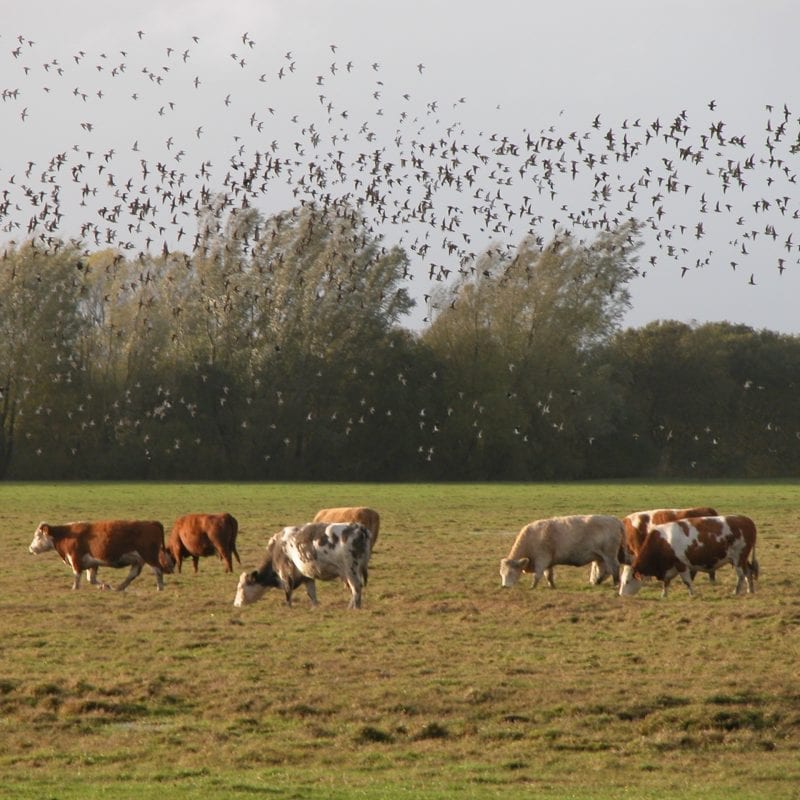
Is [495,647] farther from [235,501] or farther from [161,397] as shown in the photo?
[161,397]

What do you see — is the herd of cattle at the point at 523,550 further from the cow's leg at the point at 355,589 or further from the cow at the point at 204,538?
the cow at the point at 204,538

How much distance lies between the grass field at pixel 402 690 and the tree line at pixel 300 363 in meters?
56.4

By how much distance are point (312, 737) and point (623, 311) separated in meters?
74.4

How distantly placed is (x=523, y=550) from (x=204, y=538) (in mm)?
5949

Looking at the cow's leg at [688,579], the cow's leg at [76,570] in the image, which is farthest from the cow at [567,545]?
the cow's leg at [76,570]

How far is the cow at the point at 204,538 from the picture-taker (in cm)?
2669

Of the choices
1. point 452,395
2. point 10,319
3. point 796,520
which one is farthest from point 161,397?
point 796,520

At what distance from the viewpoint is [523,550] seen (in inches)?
960

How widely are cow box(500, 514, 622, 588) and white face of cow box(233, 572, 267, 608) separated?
4.27 m

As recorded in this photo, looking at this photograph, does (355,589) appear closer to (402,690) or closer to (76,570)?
(76,570)

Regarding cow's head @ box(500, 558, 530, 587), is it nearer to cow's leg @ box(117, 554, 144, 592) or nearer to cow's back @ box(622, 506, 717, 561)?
cow's back @ box(622, 506, 717, 561)

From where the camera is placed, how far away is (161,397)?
3270 inches

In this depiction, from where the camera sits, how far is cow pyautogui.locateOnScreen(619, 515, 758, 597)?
2266 cm

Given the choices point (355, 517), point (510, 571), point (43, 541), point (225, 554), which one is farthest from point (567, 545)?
Answer: point (43, 541)
